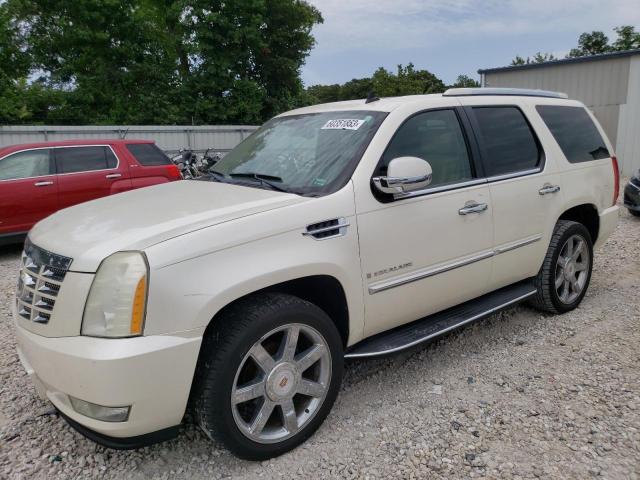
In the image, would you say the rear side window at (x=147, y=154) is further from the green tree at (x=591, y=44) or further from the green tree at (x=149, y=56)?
the green tree at (x=591, y=44)

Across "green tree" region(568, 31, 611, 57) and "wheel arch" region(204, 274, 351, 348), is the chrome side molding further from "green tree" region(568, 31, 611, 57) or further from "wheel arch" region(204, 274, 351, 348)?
"green tree" region(568, 31, 611, 57)

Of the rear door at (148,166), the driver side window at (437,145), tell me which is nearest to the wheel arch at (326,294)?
the driver side window at (437,145)

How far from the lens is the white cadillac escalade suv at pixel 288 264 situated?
6.95ft

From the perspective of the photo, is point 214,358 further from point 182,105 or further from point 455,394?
point 182,105

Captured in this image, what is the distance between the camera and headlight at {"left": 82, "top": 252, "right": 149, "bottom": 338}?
207 centimetres

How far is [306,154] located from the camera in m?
3.13

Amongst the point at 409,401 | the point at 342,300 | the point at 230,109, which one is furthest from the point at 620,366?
the point at 230,109

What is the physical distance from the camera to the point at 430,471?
2463 millimetres

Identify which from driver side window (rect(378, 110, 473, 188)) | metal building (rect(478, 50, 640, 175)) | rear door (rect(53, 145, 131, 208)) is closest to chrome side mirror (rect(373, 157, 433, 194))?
driver side window (rect(378, 110, 473, 188))

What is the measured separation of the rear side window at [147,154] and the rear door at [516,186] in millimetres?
6194

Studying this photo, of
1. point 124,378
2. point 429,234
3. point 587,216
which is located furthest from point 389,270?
point 587,216

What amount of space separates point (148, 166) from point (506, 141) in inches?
246

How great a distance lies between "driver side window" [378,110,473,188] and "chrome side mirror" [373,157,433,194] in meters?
0.20

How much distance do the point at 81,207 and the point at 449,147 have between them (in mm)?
2382
